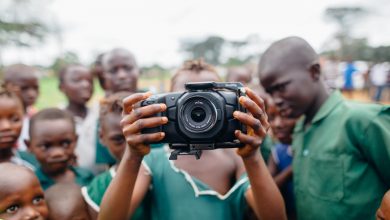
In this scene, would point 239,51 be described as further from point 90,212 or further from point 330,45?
point 90,212

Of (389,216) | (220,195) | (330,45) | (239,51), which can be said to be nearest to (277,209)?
(220,195)

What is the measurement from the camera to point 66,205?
2.04 metres

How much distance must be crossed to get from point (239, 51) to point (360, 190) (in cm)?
3795

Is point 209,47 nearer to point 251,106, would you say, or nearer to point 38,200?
point 38,200

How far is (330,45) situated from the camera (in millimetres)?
26656

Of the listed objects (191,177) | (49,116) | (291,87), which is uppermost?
(291,87)

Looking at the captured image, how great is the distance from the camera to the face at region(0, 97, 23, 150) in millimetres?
2548

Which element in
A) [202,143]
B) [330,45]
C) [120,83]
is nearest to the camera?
[202,143]

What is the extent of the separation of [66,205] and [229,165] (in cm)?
85

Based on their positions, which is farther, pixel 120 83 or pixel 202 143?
pixel 120 83

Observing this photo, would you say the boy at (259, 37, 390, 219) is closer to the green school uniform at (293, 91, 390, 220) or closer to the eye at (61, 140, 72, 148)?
the green school uniform at (293, 91, 390, 220)

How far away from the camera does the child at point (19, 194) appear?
1.75 metres

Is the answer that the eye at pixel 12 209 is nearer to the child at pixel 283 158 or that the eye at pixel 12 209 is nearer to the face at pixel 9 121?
the face at pixel 9 121

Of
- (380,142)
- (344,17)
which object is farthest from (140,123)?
(344,17)
